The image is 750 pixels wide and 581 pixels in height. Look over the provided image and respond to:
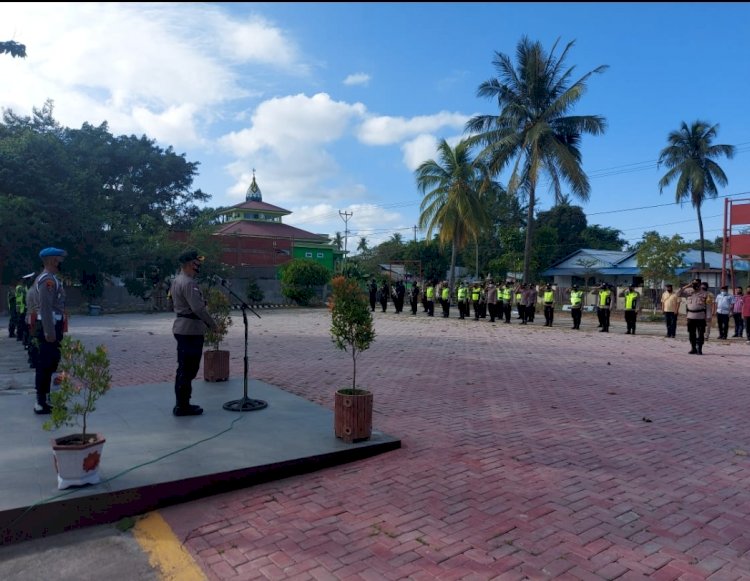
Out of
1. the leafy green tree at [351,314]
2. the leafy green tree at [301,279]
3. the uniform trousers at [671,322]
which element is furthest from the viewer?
the leafy green tree at [301,279]

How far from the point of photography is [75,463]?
3648 millimetres

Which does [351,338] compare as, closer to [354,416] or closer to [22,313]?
[354,416]

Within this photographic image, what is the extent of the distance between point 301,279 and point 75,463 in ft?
84.5

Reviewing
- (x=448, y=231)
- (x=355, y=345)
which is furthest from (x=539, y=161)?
(x=355, y=345)

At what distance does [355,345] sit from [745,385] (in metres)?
6.86

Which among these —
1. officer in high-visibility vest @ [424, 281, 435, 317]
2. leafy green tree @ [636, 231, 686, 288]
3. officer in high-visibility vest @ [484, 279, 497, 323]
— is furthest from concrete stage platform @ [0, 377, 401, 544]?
leafy green tree @ [636, 231, 686, 288]

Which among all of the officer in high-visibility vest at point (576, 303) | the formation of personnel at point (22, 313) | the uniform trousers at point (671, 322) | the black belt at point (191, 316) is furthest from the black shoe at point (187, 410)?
the officer in high-visibility vest at point (576, 303)

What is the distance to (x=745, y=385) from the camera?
8445 millimetres

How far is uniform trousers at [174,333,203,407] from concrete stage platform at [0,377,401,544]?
0.26m

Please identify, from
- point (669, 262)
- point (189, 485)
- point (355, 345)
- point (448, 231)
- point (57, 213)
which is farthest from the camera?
point (448, 231)

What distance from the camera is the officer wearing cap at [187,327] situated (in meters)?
5.56

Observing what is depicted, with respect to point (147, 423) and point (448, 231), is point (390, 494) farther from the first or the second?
point (448, 231)

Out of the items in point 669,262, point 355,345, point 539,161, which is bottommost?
point 355,345

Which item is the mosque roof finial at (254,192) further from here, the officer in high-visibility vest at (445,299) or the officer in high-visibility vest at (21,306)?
the officer in high-visibility vest at (21,306)
